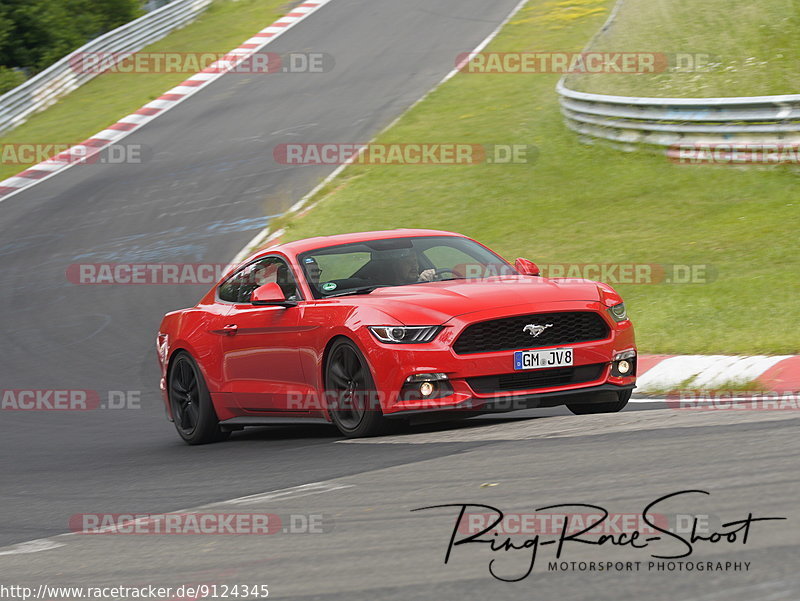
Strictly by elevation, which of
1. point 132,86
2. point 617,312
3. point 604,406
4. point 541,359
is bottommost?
point 132,86

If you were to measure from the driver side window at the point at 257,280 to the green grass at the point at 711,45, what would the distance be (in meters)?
12.3

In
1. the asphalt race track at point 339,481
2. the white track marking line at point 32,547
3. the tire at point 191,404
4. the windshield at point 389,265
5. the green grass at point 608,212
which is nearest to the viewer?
the asphalt race track at point 339,481

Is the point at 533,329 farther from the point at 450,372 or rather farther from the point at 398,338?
the point at 398,338

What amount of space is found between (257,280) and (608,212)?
30.3ft

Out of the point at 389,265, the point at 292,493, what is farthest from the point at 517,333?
the point at 292,493

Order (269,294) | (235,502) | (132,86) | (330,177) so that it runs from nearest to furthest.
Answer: (235,502)
(269,294)
(330,177)
(132,86)

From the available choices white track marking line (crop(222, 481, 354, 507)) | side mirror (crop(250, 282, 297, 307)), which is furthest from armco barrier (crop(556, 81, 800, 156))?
white track marking line (crop(222, 481, 354, 507))

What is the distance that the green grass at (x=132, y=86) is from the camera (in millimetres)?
31688

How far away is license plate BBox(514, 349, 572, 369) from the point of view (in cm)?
820

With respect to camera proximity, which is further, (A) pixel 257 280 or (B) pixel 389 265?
(A) pixel 257 280

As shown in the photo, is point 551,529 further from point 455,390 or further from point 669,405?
point 669,405

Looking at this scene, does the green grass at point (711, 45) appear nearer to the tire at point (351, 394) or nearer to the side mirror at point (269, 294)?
the side mirror at point (269, 294)

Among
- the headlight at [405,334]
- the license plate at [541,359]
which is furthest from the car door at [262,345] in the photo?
the license plate at [541,359]

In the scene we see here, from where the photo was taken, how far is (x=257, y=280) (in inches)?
392
